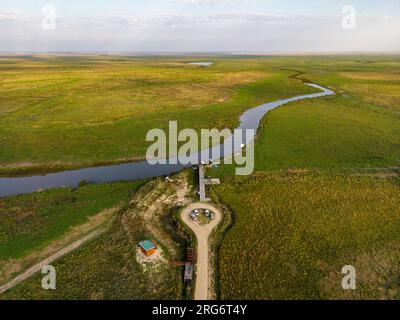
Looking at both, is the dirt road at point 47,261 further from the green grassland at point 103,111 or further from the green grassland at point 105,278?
the green grassland at point 103,111

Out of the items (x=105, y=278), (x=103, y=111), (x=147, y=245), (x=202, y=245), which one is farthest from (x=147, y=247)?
(x=103, y=111)

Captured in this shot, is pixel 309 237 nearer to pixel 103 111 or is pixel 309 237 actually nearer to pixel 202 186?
pixel 202 186

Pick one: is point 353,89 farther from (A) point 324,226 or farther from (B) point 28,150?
(B) point 28,150

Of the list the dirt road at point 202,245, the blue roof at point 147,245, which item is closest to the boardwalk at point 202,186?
the dirt road at point 202,245

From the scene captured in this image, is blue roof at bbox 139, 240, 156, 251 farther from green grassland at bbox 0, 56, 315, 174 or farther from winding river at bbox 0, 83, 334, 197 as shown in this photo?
green grassland at bbox 0, 56, 315, 174

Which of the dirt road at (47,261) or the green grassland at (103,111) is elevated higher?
the green grassland at (103,111)

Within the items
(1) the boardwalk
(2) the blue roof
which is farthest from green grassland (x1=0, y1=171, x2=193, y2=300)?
(1) the boardwalk
